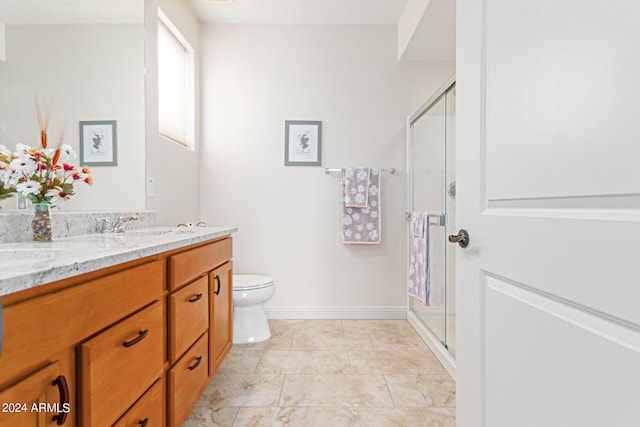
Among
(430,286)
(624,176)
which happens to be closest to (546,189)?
(624,176)

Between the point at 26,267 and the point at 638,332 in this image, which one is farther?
the point at 26,267

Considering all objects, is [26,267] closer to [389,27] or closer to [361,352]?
[361,352]

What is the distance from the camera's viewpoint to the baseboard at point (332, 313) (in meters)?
2.71

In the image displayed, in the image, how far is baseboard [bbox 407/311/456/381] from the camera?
179cm

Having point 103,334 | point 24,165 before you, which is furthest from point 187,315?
point 24,165

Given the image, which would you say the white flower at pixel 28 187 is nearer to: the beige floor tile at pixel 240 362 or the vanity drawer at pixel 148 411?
the vanity drawer at pixel 148 411

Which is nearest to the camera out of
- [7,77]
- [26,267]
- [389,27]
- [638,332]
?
[638,332]

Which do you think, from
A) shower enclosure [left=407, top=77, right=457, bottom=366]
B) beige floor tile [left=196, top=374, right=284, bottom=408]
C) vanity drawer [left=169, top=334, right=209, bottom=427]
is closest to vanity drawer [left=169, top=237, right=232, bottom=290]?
vanity drawer [left=169, top=334, right=209, bottom=427]

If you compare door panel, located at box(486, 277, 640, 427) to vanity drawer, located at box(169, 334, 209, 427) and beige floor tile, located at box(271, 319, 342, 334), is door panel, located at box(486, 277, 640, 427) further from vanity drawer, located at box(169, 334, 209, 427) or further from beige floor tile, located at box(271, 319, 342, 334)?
beige floor tile, located at box(271, 319, 342, 334)

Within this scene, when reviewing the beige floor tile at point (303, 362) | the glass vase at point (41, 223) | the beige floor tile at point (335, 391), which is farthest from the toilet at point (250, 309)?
the glass vase at point (41, 223)

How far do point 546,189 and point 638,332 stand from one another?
291 mm

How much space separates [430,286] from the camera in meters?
2.11

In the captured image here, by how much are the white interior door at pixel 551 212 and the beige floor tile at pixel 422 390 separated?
0.66m

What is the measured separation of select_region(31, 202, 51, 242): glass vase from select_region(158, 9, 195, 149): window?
110 cm
